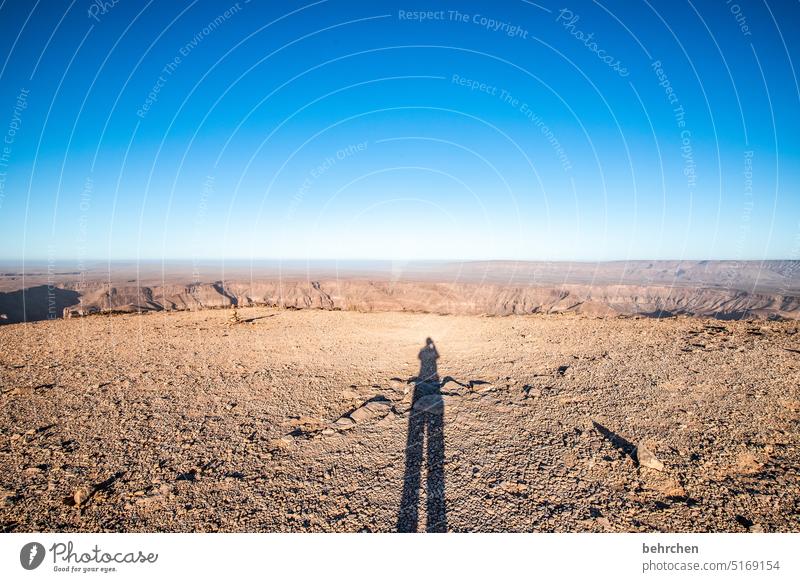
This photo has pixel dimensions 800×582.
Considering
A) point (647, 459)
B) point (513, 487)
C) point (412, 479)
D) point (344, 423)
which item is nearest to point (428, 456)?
point (412, 479)

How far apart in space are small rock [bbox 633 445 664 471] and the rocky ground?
1.5 inches

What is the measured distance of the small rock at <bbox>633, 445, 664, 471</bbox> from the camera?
230 inches

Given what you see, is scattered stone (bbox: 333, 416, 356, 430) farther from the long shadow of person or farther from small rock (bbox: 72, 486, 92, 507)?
small rock (bbox: 72, 486, 92, 507)

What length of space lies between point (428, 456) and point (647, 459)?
3806 millimetres

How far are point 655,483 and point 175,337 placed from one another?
16.1 meters

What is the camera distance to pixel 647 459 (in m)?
5.99

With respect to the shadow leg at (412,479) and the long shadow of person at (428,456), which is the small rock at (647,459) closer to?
the long shadow of person at (428,456)

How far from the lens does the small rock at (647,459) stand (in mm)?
5852

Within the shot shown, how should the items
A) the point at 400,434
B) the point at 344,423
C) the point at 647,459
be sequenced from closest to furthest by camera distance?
the point at 647,459
the point at 400,434
the point at 344,423

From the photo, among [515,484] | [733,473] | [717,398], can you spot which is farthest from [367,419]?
[717,398]

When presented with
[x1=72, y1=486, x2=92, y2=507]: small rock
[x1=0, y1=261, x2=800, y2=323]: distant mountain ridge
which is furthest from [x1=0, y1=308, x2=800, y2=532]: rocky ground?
[x1=0, y1=261, x2=800, y2=323]: distant mountain ridge

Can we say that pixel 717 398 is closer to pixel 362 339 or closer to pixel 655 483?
pixel 655 483

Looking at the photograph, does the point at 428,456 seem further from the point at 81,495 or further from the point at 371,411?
the point at 81,495

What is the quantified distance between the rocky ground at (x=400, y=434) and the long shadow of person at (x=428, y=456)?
1.9 inches
